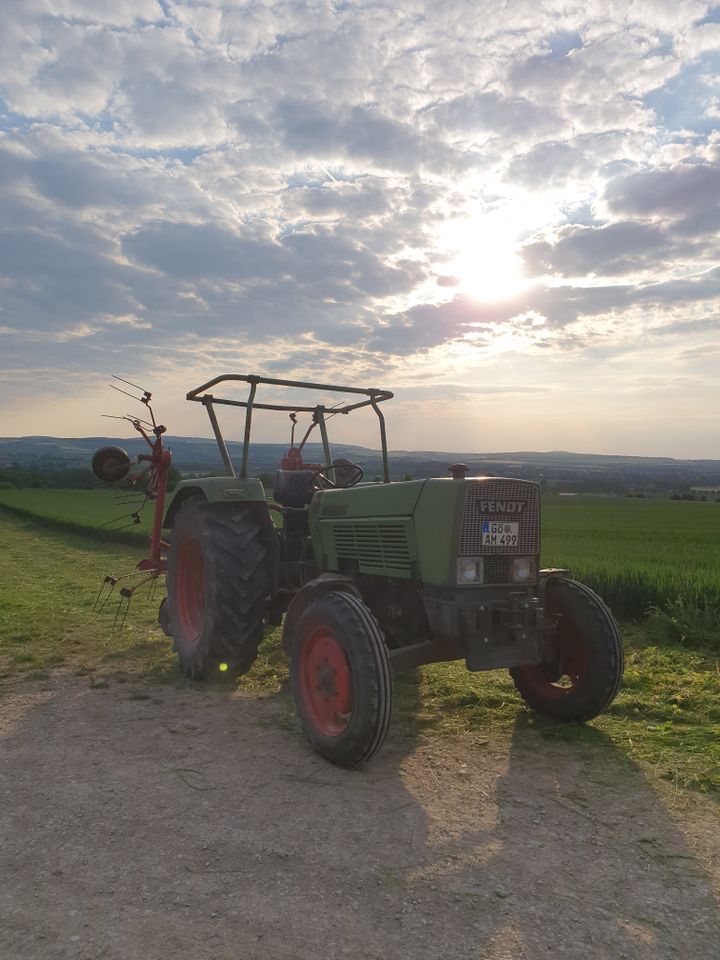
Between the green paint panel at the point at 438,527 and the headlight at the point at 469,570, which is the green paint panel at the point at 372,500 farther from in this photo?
→ the headlight at the point at 469,570

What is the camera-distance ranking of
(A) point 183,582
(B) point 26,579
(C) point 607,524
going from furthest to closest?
(C) point 607,524 → (B) point 26,579 → (A) point 183,582

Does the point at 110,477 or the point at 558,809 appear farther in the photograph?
→ the point at 110,477

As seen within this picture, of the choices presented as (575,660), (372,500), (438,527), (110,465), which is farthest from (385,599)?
(110,465)

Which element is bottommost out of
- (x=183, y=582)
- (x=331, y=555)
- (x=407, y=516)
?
(x=183, y=582)

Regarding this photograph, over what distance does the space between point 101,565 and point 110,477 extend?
703 centimetres

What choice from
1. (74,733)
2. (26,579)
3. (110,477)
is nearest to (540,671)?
(74,733)

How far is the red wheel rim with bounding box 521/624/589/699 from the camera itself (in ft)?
14.6

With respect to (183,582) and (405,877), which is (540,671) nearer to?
(405,877)

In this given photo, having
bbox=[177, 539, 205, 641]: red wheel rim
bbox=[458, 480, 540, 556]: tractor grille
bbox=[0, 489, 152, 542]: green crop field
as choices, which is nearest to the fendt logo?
bbox=[458, 480, 540, 556]: tractor grille

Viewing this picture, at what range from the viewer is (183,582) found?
6195 mm

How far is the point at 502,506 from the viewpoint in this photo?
4148 mm

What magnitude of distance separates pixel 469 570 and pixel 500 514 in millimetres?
400

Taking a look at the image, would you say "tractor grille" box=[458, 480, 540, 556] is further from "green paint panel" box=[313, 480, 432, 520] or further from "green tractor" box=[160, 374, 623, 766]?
"green paint panel" box=[313, 480, 432, 520]

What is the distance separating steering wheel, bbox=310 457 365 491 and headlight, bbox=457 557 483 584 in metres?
1.92
